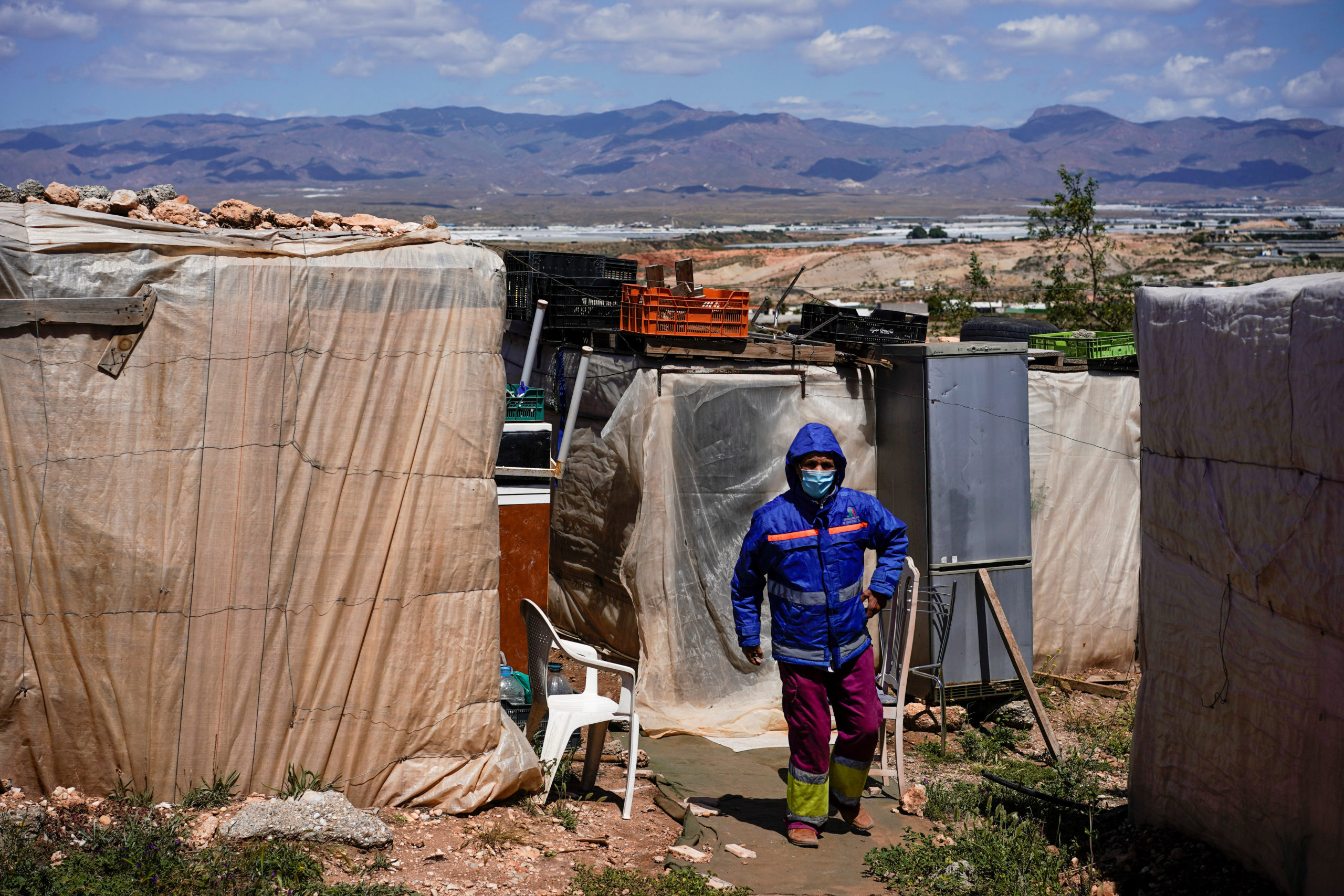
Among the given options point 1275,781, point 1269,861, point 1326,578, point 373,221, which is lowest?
point 1269,861

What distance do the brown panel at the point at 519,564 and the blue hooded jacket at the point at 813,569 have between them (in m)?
2.15

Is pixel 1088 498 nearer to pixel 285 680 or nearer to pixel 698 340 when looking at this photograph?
pixel 698 340

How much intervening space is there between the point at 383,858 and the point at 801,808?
1.87m

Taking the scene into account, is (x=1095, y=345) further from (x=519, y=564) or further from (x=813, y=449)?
(x=519, y=564)

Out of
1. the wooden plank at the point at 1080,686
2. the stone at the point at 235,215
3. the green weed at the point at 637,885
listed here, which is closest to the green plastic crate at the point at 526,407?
the stone at the point at 235,215

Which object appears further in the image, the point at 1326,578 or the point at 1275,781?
the point at 1275,781

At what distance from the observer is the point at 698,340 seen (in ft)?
24.2

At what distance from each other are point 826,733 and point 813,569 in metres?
0.74

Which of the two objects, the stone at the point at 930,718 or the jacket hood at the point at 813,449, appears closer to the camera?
the jacket hood at the point at 813,449

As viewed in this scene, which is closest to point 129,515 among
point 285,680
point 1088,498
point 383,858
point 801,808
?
point 285,680

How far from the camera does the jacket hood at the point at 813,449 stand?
483 cm

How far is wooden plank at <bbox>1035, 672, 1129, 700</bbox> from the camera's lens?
8.02m

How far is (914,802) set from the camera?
5.26 meters

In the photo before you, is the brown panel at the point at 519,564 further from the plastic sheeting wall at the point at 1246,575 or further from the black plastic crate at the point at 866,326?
the plastic sheeting wall at the point at 1246,575
